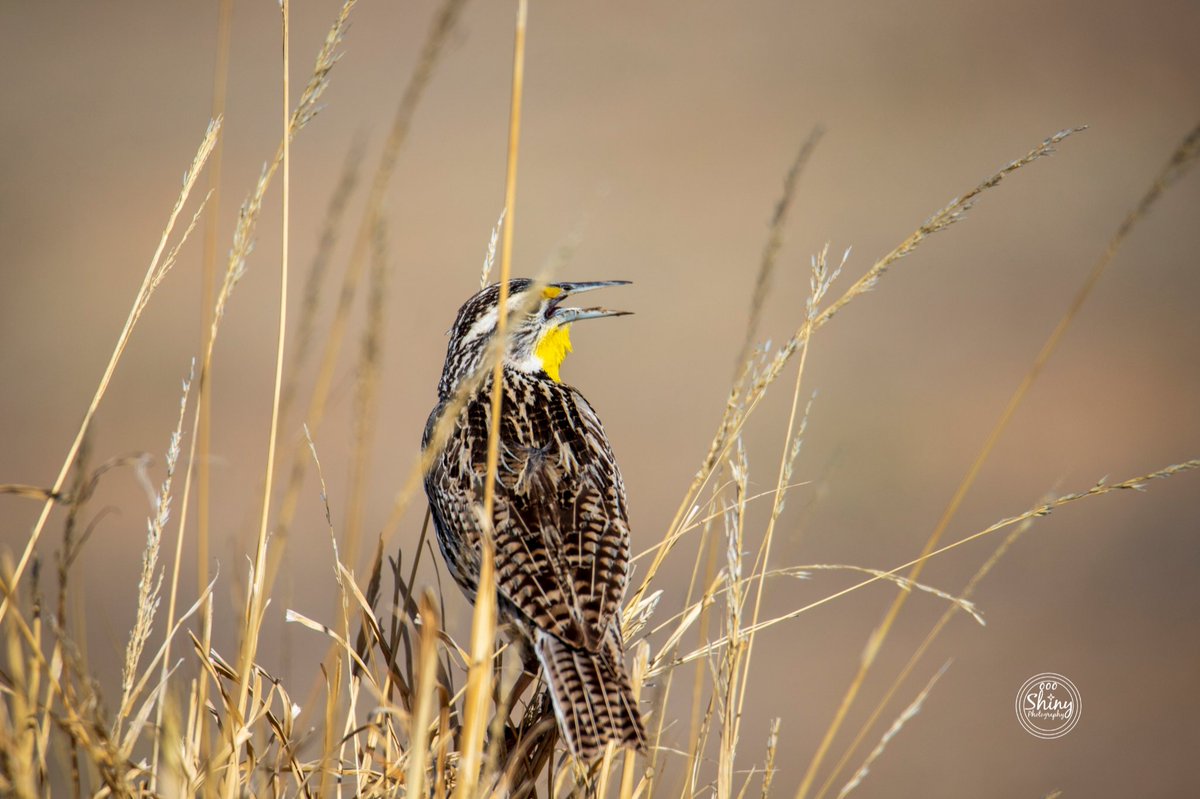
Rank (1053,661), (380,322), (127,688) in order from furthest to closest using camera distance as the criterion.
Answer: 1. (1053,661)
2. (127,688)
3. (380,322)

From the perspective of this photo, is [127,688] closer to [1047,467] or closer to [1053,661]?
[1053,661]

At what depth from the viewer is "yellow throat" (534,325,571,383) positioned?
350 cm

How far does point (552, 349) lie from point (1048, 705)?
121 inches

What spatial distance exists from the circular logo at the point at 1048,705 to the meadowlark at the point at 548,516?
2981 millimetres

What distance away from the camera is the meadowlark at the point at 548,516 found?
2.13 meters

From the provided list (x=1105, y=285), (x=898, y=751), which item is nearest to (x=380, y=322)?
(x=898, y=751)

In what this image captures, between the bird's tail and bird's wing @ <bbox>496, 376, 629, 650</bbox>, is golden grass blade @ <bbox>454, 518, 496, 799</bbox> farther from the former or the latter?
bird's wing @ <bbox>496, 376, 629, 650</bbox>

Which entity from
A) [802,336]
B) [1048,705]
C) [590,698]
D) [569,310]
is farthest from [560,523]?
[1048,705]

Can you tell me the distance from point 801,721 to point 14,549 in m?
5.02

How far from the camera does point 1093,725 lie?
612 cm

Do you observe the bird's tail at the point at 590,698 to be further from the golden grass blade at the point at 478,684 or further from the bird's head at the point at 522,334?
the bird's head at the point at 522,334

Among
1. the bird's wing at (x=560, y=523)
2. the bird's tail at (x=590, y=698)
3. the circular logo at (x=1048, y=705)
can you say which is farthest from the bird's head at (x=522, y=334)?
the circular logo at (x=1048, y=705)

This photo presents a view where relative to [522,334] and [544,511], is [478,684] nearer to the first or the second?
[544,511]

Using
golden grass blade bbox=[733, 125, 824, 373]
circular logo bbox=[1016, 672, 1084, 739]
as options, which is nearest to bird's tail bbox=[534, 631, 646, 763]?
golden grass blade bbox=[733, 125, 824, 373]
